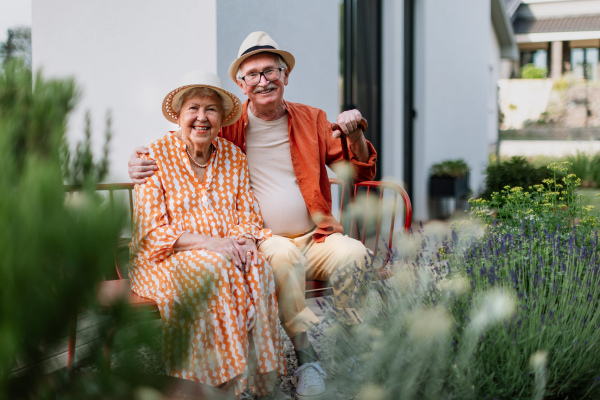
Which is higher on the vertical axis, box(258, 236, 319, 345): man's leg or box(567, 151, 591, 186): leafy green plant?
box(567, 151, 591, 186): leafy green plant

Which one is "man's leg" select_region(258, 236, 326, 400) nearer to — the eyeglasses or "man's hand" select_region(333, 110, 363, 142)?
"man's hand" select_region(333, 110, 363, 142)

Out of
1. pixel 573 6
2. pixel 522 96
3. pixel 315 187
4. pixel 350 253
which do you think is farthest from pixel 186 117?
pixel 573 6

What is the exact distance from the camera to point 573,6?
70.5 ft

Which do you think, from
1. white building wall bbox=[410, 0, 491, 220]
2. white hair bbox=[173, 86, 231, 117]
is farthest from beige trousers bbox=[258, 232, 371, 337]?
white building wall bbox=[410, 0, 491, 220]

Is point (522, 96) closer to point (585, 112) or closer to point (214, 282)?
point (585, 112)

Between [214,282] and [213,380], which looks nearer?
[214,282]

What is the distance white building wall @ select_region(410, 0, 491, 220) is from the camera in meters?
6.97

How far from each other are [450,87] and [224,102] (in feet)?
19.8

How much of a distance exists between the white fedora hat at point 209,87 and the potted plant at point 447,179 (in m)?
4.85

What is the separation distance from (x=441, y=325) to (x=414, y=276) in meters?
0.48

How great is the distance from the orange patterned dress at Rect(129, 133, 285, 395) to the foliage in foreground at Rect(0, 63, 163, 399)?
1.42 meters

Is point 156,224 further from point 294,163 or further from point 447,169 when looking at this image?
point 447,169

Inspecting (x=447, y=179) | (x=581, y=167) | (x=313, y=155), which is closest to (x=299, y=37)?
(x=313, y=155)

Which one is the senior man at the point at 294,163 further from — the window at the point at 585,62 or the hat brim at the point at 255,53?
the window at the point at 585,62
